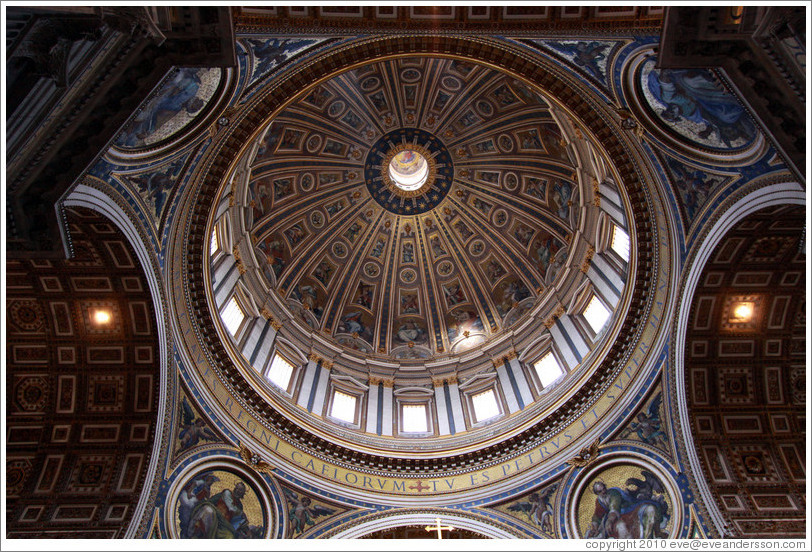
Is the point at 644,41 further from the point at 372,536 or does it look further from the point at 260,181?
the point at 260,181

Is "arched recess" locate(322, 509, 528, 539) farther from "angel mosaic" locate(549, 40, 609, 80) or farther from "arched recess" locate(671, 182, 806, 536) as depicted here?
"angel mosaic" locate(549, 40, 609, 80)

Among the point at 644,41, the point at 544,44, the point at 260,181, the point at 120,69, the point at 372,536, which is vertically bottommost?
the point at 372,536

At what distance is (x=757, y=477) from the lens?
51.8ft

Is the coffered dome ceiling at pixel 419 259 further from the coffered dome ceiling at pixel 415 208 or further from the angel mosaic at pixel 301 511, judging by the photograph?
the angel mosaic at pixel 301 511

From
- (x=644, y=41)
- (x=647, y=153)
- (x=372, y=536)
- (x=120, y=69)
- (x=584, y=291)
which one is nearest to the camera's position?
(x=120, y=69)

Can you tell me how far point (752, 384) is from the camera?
16.7 meters

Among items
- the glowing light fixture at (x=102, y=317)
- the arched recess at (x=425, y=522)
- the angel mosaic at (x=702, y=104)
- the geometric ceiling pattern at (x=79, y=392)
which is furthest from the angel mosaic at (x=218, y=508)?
the angel mosaic at (x=702, y=104)

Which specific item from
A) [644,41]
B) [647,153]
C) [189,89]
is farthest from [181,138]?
[647,153]

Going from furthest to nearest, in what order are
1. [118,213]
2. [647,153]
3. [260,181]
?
[260,181] < [647,153] < [118,213]

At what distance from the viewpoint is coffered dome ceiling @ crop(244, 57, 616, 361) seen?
26875mm

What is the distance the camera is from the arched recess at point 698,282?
12.4 metres

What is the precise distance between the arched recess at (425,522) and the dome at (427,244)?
10.2ft

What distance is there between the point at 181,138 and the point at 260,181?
514 inches

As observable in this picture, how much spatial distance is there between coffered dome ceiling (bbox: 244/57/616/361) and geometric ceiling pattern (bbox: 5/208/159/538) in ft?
28.9
